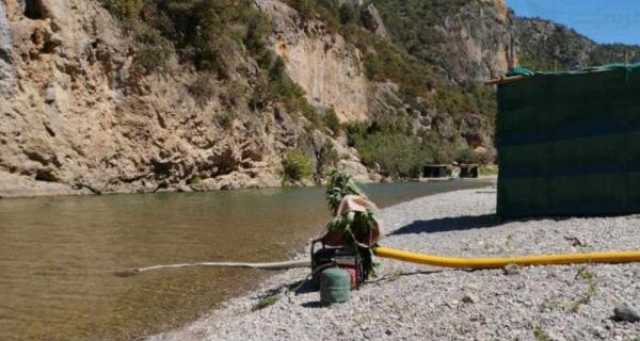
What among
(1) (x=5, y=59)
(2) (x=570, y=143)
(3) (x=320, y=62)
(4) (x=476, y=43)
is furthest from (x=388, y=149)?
(4) (x=476, y=43)

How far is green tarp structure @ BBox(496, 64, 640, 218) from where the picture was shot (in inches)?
528

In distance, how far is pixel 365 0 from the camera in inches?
5290

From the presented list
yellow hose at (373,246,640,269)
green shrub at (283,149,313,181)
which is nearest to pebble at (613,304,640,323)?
yellow hose at (373,246,640,269)

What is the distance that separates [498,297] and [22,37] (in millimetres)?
36108

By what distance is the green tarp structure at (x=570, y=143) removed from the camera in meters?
13.4

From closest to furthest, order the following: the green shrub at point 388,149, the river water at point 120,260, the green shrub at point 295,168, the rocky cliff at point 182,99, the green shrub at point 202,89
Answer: the river water at point 120,260 < the rocky cliff at point 182,99 < the green shrub at point 202,89 < the green shrub at point 295,168 < the green shrub at point 388,149

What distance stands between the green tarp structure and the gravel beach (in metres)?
2.01

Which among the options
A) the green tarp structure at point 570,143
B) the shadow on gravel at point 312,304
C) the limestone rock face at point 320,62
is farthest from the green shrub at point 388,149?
the shadow on gravel at point 312,304

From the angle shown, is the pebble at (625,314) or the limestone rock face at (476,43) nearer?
the pebble at (625,314)

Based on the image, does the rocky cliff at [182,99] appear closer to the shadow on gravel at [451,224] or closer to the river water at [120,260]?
the shadow on gravel at [451,224]

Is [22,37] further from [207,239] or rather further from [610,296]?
[610,296]

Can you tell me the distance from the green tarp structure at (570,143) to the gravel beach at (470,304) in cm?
201

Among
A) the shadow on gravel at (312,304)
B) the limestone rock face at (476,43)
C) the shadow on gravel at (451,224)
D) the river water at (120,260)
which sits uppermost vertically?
Result: the limestone rock face at (476,43)

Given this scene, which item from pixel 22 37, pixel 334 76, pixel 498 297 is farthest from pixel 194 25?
pixel 498 297
